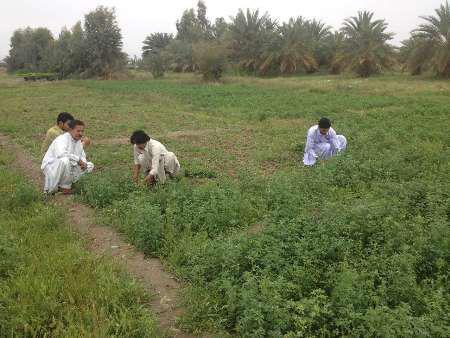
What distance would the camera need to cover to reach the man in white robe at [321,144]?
25.5 feet

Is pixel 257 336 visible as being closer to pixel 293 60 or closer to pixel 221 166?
pixel 221 166

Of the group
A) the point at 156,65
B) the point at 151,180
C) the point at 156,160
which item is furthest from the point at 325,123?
the point at 156,65

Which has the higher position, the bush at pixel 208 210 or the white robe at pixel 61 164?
the white robe at pixel 61 164

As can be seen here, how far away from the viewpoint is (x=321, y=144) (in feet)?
26.1

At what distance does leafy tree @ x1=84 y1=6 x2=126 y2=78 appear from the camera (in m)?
37.9

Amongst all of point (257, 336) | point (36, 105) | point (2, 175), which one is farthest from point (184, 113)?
point (257, 336)

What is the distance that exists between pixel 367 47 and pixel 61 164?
27118mm

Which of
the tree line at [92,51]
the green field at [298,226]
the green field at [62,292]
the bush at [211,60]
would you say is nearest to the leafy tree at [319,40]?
the bush at [211,60]

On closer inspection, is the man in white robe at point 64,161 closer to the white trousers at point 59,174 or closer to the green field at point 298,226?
the white trousers at point 59,174

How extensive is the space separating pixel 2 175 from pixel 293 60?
100 ft

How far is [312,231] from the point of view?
14.7 feet

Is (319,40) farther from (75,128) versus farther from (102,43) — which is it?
(75,128)

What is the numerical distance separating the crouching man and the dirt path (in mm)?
1013

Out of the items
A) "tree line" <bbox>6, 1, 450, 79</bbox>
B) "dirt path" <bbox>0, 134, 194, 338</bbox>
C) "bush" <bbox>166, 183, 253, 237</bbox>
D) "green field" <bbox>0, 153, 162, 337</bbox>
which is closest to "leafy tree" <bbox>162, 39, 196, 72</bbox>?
"tree line" <bbox>6, 1, 450, 79</bbox>
